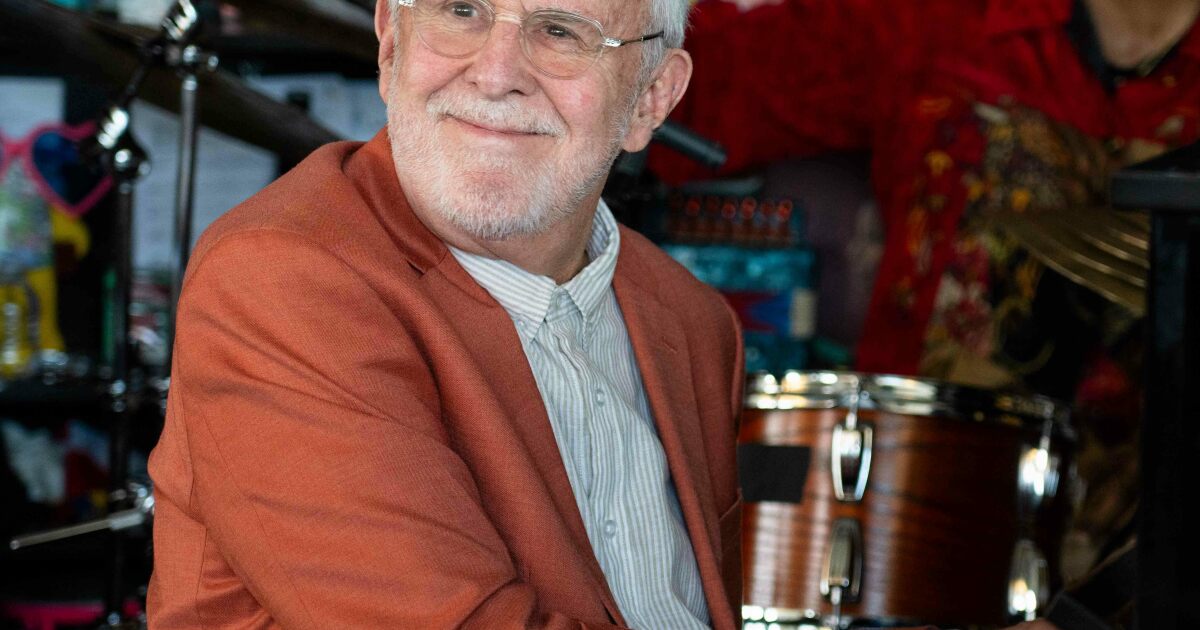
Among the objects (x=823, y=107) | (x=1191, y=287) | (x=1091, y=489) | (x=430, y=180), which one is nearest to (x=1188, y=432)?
(x=1191, y=287)

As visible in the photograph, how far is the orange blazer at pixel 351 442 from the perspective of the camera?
977mm

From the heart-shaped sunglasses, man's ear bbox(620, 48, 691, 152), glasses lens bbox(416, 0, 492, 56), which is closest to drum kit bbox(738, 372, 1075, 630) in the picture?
man's ear bbox(620, 48, 691, 152)

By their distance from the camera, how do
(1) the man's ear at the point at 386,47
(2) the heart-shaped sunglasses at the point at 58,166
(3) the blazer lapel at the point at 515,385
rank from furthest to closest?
(2) the heart-shaped sunglasses at the point at 58,166
(1) the man's ear at the point at 386,47
(3) the blazer lapel at the point at 515,385

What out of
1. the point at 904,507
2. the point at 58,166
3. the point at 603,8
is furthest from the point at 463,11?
the point at 58,166

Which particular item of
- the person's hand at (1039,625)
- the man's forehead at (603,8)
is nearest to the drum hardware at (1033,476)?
the person's hand at (1039,625)

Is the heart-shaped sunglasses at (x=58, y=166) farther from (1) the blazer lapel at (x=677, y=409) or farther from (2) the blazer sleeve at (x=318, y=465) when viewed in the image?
(2) the blazer sleeve at (x=318, y=465)

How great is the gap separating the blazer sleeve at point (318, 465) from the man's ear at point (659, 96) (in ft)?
1.51

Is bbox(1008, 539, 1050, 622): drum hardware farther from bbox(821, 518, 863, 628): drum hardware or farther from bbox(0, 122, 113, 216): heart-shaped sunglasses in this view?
bbox(0, 122, 113, 216): heart-shaped sunglasses

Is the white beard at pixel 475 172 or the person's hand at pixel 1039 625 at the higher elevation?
the white beard at pixel 475 172

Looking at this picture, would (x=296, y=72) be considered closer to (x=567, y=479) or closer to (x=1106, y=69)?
(x=1106, y=69)

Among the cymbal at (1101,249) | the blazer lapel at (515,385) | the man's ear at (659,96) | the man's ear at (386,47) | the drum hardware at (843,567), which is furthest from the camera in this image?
the cymbal at (1101,249)

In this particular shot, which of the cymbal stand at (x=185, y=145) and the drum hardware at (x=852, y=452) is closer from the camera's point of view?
the cymbal stand at (x=185, y=145)

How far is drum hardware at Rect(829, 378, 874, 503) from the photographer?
6.31 ft

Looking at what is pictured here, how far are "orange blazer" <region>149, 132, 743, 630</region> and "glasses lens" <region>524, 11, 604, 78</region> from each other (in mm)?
185
